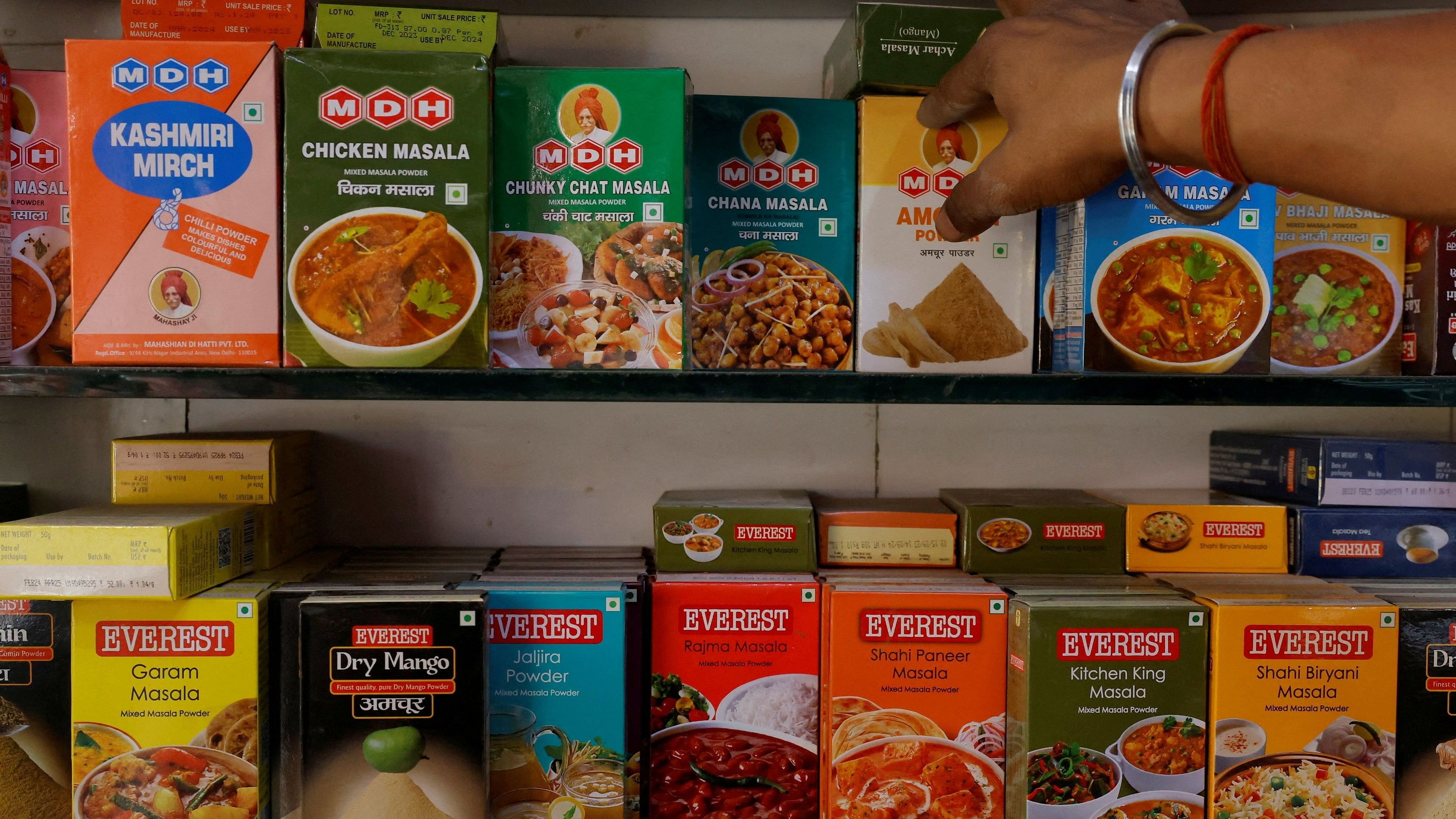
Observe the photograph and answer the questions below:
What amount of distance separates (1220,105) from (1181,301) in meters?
0.44

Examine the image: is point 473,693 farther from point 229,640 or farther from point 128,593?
point 128,593

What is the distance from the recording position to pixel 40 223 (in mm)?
1277

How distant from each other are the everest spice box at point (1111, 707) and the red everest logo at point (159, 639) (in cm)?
109

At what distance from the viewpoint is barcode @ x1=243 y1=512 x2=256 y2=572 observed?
4.45 feet

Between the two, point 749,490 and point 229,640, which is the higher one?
point 749,490

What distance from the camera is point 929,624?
1.30 meters

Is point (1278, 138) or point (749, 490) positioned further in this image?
point (749, 490)

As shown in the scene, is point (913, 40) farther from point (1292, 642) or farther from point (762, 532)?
point (1292, 642)

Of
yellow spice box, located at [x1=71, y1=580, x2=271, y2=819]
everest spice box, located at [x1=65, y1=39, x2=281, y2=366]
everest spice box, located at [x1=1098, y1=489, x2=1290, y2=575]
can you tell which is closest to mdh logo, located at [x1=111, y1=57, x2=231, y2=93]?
everest spice box, located at [x1=65, y1=39, x2=281, y2=366]

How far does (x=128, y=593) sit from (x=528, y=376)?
23.8 inches

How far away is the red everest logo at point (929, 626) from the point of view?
4.26ft

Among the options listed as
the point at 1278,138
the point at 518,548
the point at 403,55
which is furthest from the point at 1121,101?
the point at 518,548

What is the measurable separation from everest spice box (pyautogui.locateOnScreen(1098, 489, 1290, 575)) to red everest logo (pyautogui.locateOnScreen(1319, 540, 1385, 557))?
57mm

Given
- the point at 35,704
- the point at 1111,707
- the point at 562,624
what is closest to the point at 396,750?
the point at 562,624
